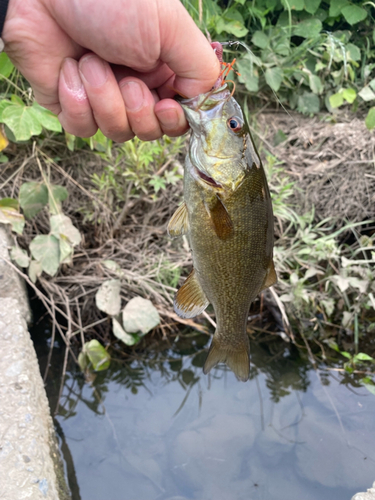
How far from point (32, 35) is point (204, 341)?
230cm

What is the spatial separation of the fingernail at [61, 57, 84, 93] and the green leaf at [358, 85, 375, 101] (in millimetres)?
2896

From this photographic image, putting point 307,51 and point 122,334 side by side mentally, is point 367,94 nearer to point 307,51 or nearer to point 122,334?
point 307,51

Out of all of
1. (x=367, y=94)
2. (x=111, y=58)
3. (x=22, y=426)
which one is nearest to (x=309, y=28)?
(x=367, y=94)

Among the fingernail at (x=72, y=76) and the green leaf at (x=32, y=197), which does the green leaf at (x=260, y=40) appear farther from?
the fingernail at (x=72, y=76)

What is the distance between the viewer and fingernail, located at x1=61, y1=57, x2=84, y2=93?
1385 mm

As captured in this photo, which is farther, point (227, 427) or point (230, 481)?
point (227, 427)

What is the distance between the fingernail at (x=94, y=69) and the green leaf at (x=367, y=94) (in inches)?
113

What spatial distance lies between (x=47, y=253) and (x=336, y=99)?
2710mm

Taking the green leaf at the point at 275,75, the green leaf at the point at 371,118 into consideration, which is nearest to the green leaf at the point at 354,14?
the green leaf at the point at 275,75

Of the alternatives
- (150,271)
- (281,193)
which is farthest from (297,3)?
(150,271)

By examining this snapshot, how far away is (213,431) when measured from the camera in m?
2.44

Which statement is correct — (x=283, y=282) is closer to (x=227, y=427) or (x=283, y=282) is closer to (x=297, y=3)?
(x=227, y=427)

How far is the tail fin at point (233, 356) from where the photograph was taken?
1.70 metres

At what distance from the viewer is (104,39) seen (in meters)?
1.27
